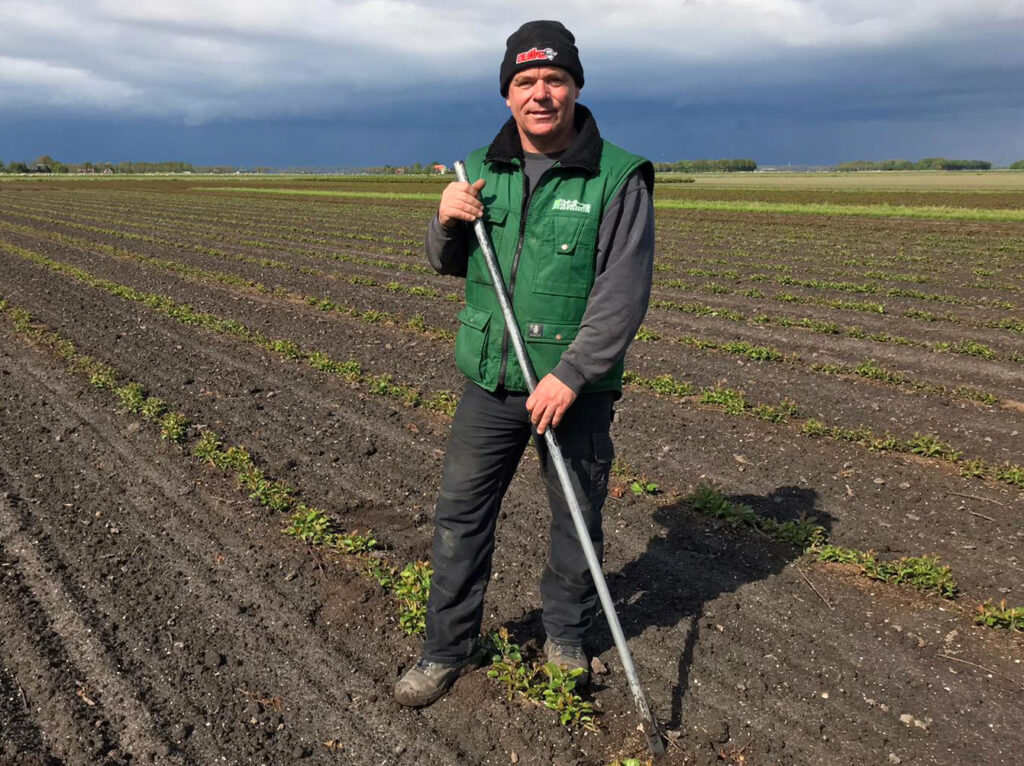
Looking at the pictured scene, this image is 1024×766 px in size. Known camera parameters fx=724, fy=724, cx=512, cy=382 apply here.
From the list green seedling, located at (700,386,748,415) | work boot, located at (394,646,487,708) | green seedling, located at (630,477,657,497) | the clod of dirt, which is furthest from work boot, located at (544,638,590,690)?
green seedling, located at (700,386,748,415)

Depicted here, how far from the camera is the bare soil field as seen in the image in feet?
11.1

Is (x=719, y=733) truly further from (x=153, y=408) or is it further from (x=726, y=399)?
(x=153, y=408)

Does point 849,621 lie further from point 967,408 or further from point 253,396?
point 253,396

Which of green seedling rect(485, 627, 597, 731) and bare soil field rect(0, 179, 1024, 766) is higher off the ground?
green seedling rect(485, 627, 597, 731)

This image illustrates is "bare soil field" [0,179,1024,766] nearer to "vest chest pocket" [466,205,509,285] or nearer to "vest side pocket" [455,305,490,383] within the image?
"vest side pocket" [455,305,490,383]

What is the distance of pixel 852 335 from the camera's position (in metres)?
11.6

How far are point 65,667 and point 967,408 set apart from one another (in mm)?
8723

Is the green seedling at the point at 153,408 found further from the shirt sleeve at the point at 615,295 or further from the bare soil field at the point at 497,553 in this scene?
the shirt sleeve at the point at 615,295

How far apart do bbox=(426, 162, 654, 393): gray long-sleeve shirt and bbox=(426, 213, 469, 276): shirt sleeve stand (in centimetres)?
65

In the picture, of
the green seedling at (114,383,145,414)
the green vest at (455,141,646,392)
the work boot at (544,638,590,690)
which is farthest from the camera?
the green seedling at (114,383,145,414)

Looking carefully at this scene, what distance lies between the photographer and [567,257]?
9.71 ft

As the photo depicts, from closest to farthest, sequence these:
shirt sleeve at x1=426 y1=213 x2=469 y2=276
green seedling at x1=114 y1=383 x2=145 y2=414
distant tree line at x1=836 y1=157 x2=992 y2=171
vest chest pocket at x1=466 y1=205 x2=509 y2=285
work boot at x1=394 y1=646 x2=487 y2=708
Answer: vest chest pocket at x1=466 y1=205 x2=509 y2=285 < shirt sleeve at x1=426 y1=213 x2=469 y2=276 < work boot at x1=394 y1=646 x2=487 y2=708 < green seedling at x1=114 y1=383 x2=145 y2=414 < distant tree line at x1=836 y1=157 x2=992 y2=171

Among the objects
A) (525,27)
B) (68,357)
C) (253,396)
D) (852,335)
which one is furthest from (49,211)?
(525,27)

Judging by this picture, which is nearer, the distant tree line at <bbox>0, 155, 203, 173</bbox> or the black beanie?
the black beanie
